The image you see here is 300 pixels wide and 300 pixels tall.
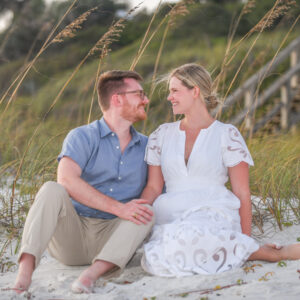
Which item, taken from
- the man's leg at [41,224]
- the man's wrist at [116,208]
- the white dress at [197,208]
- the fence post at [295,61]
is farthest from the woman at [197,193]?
the fence post at [295,61]

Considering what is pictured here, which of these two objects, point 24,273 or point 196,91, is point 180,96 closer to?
point 196,91

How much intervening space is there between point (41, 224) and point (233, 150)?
1.10 m

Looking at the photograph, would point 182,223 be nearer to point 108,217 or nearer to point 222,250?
point 222,250

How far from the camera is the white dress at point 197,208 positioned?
7.61 ft

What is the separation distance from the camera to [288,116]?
6.73 meters

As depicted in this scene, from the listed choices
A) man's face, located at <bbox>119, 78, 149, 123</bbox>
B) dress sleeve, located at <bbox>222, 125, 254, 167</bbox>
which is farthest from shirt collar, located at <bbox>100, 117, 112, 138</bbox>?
dress sleeve, located at <bbox>222, 125, 254, 167</bbox>

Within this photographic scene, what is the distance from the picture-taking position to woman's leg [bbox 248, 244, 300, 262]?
2.44m

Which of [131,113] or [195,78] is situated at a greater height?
[195,78]

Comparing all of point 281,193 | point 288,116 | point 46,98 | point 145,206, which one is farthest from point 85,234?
point 46,98

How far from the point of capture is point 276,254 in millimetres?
2451

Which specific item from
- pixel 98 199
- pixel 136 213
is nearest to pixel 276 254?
pixel 136 213

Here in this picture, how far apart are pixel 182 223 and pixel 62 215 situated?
61 centimetres

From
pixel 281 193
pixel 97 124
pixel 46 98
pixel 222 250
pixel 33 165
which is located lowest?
pixel 222 250

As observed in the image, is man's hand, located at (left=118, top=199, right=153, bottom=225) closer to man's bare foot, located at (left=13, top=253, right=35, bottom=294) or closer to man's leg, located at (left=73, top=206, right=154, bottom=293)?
man's leg, located at (left=73, top=206, right=154, bottom=293)
